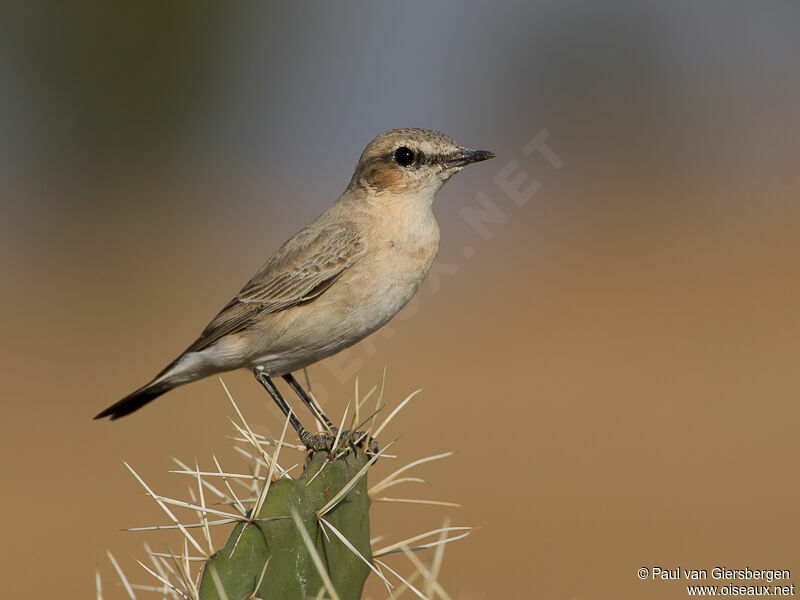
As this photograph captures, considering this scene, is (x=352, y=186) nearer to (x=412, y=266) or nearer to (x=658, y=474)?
(x=412, y=266)

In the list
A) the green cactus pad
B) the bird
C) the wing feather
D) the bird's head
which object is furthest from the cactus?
the bird's head

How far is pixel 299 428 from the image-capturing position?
436cm

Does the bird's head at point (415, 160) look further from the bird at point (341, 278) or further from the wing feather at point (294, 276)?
the wing feather at point (294, 276)

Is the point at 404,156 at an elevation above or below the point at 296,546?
above

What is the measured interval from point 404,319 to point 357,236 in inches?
404

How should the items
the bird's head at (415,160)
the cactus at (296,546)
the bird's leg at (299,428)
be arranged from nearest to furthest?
1. the cactus at (296,546)
2. the bird's leg at (299,428)
3. the bird's head at (415,160)

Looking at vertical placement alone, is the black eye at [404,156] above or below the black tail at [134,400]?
above

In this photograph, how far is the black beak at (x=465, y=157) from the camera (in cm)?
483

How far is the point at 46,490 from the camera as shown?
10.5m

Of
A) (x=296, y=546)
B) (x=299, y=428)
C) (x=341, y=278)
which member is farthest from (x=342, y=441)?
(x=341, y=278)

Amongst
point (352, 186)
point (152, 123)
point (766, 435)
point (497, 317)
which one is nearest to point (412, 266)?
point (352, 186)

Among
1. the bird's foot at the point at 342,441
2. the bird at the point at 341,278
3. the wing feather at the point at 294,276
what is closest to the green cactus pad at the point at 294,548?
the bird's foot at the point at 342,441

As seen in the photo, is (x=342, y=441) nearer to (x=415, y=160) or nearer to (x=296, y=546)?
(x=296, y=546)

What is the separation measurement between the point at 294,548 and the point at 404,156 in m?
2.81
